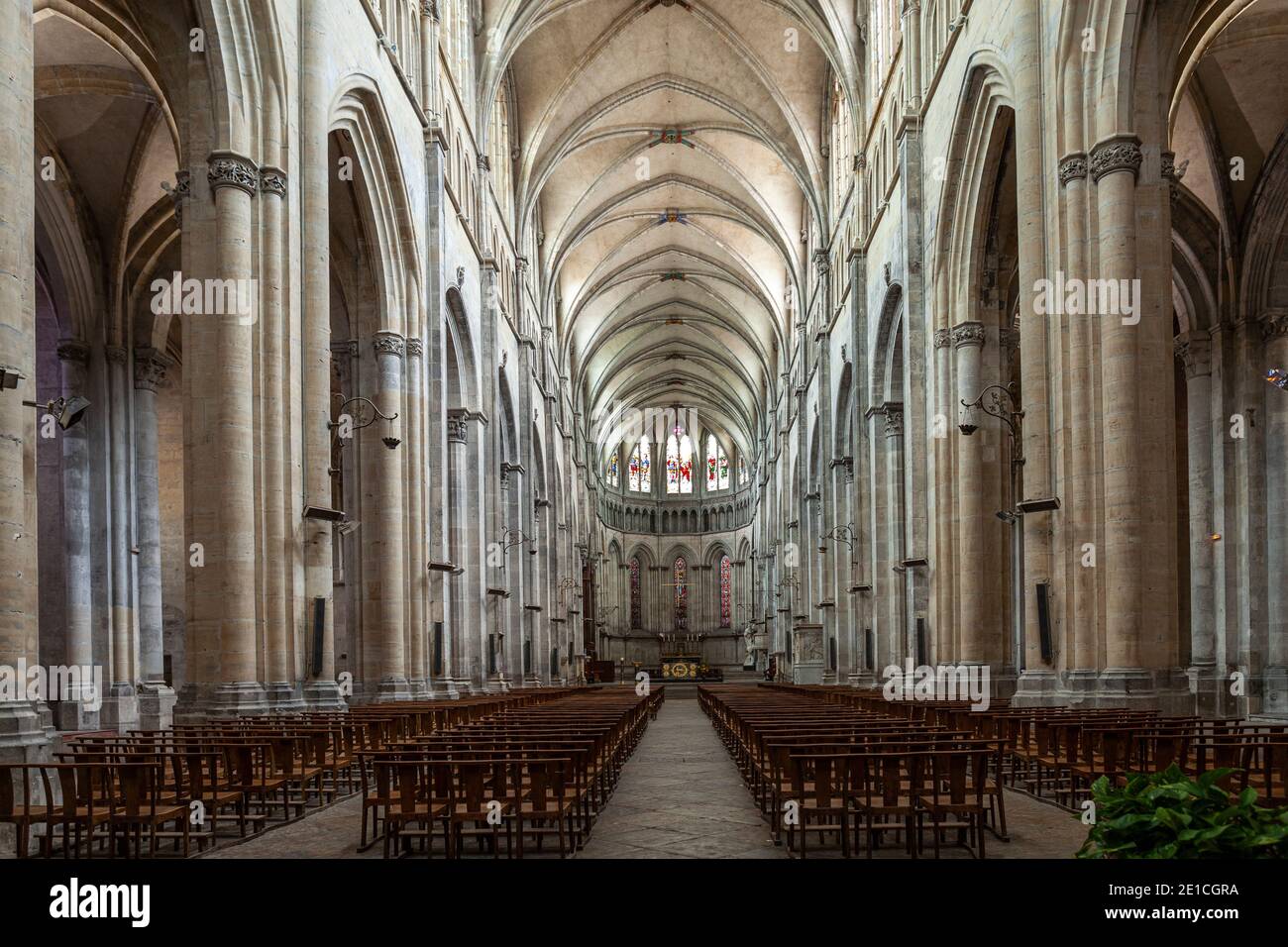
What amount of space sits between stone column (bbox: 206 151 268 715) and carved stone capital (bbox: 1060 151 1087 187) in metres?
10.9

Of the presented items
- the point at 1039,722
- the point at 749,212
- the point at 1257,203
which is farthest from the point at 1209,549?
the point at 749,212

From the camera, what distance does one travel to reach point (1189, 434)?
24.9m

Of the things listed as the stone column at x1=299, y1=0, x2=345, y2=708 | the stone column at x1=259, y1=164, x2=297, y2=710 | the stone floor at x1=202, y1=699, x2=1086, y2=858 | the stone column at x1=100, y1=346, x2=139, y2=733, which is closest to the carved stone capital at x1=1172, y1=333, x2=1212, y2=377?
the stone floor at x1=202, y1=699, x2=1086, y2=858

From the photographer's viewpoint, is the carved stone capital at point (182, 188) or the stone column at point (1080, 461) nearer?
the stone column at point (1080, 461)

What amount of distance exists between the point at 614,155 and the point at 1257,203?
84.0ft

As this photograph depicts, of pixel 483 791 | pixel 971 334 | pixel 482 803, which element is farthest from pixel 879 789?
pixel 971 334

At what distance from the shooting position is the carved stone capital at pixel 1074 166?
1490cm

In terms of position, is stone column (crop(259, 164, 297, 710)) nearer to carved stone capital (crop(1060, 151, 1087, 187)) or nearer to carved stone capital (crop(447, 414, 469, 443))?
carved stone capital (crop(1060, 151, 1087, 187))

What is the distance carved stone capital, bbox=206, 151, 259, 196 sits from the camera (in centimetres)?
1451

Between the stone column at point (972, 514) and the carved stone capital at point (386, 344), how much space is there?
440 inches

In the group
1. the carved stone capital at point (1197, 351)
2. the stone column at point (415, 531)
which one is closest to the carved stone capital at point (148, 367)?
the stone column at point (415, 531)

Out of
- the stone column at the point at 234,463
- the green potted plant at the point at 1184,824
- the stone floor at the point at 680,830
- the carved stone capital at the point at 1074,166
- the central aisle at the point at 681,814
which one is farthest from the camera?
the carved stone capital at the point at 1074,166

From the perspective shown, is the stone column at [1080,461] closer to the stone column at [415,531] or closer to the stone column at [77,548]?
the stone column at [415,531]

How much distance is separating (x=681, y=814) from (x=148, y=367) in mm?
20233
